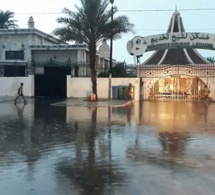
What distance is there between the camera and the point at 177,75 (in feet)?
108

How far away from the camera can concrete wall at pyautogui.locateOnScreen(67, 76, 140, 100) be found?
32.9m

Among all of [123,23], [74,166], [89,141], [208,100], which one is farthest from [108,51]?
[74,166]

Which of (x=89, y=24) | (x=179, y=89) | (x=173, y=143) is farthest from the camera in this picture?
(x=179, y=89)

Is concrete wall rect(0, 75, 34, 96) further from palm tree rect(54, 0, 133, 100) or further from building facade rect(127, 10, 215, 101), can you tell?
building facade rect(127, 10, 215, 101)

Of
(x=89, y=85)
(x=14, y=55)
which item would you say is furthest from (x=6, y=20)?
(x=89, y=85)

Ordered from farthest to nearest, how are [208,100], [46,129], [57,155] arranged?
[208,100] → [46,129] → [57,155]

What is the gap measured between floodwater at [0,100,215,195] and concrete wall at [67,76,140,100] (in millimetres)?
19213

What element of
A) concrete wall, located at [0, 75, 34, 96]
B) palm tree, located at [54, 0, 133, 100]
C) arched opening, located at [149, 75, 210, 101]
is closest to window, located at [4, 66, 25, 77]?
concrete wall, located at [0, 75, 34, 96]

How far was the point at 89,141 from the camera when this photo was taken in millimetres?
10547

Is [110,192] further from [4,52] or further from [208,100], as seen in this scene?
[4,52]

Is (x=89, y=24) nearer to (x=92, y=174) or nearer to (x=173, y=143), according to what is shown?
(x=173, y=143)

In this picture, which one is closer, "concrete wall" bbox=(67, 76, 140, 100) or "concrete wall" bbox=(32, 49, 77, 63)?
"concrete wall" bbox=(67, 76, 140, 100)

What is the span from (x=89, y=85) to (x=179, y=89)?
915 centimetres

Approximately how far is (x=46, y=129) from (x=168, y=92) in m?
25.0
